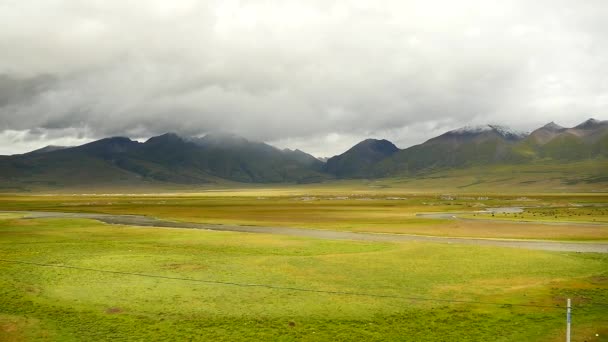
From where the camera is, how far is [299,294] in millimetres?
26266

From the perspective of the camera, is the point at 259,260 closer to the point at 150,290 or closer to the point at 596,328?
the point at 150,290

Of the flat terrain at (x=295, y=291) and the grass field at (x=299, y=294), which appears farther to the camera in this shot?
the flat terrain at (x=295, y=291)

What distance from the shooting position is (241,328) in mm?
20688

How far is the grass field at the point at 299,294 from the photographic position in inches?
803

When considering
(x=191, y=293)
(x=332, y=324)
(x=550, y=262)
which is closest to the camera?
(x=332, y=324)

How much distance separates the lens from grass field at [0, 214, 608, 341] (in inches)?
803

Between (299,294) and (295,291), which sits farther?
(295,291)

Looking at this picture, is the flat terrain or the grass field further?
the flat terrain

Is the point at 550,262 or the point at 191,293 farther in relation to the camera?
the point at 550,262

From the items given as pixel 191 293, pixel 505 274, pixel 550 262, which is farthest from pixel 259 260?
pixel 550 262

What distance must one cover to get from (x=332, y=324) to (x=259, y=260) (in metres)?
17.0

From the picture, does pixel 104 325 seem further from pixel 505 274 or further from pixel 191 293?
pixel 505 274

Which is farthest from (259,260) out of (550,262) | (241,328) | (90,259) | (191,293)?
(550,262)

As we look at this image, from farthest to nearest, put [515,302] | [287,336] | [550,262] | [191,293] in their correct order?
[550,262], [191,293], [515,302], [287,336]
